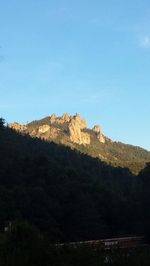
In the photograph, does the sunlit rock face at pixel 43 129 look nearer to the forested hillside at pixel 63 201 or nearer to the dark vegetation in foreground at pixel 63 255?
the forested hillside at pixel 63 201

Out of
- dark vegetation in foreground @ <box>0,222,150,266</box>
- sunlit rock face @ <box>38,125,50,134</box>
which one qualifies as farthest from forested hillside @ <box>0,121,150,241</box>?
sunlit rock face @ <box>38,125,50,134</box>

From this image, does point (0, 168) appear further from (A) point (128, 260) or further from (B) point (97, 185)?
(A) point (128, 260)

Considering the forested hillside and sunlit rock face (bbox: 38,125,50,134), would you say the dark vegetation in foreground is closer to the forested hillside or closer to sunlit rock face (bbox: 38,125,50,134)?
the forested hillside

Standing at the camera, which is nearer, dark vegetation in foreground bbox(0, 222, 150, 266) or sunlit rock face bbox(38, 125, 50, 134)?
dark vegetation in foreground bbox(0, 222, 150, 266)

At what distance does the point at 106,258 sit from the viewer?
988 cm

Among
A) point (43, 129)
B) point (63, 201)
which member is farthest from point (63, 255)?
point (43, 129)

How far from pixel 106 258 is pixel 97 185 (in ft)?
209

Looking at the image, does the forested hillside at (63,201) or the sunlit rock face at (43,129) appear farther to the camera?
the sunlit rock face at (43,129)

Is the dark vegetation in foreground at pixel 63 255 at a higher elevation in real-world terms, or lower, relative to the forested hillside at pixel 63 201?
lower

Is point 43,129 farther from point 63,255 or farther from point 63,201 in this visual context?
point 63,255

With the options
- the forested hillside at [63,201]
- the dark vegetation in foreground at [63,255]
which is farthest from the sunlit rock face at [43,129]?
the dark vegetation in foreground at [63,255]

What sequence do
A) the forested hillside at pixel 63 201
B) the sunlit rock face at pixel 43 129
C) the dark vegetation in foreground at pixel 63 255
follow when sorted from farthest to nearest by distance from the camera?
the sunlit rock face at pixel 43 129, the forested hillside at pixel 63 201, the dark vegetation in foreground at pixel 63 255

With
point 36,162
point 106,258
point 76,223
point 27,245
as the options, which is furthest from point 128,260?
point 36,162

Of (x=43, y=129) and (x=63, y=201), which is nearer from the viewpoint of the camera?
(x=63, y=201)
